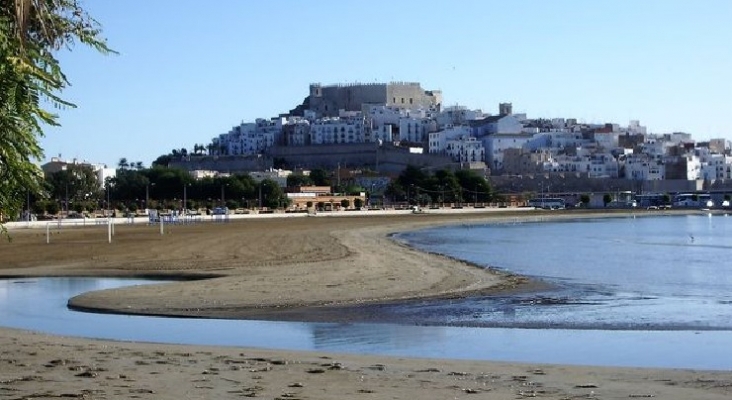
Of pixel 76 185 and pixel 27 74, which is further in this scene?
pixel 76 185

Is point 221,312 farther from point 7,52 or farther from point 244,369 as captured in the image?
point 7,52

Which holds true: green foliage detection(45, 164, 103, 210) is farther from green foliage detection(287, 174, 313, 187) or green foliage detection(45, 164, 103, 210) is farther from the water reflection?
the water reflection

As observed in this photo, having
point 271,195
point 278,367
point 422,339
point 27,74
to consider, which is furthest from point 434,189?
point 27,74

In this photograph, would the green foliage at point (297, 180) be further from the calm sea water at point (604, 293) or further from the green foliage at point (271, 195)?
the calm sea water at point (604, 293)

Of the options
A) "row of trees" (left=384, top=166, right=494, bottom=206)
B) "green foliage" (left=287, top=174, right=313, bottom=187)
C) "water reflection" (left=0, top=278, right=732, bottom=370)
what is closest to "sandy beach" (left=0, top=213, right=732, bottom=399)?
"water reflection" (left=0, top=278, right=732, bottom=370)

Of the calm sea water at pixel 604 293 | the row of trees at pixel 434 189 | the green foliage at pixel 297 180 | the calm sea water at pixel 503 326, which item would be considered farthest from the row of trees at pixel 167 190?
the calm sea water at pixel 503 326

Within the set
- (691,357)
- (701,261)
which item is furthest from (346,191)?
(691,357)

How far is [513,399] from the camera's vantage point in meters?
11.1

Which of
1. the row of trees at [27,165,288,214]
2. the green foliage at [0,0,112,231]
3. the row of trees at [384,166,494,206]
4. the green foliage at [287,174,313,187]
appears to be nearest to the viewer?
the green foliage at [0,0,112,231]

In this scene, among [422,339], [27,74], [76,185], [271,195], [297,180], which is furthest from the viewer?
[297,180]

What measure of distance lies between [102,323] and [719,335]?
35.5 ft

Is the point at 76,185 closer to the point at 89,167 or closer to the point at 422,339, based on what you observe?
the point at 89,167

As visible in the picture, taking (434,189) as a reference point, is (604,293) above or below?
below

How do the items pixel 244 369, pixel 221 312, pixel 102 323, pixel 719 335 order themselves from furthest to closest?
pixel 221 312 < pixel 102 323 < pixel 719 335 < pixel 244 369
